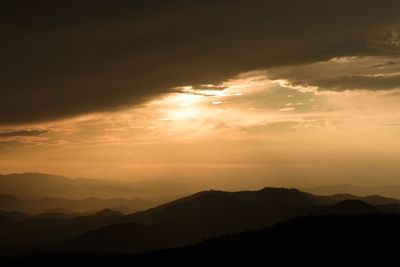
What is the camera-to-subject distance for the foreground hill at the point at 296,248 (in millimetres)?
89438

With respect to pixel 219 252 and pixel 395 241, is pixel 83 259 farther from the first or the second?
pixel 395 241

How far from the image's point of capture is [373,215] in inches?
4685

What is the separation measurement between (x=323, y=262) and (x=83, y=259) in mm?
73648

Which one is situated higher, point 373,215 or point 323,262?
point 373,215

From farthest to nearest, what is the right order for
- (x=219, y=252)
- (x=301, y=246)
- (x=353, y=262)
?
(x=219, y=252) → (x=301, y=246) → (x=353, y=262)

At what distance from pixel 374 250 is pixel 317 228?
1044 inches

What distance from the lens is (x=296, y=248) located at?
99.2 meters

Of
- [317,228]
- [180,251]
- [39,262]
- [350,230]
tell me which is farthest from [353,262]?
[39,262]

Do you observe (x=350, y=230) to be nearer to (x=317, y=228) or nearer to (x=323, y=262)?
(x=317, y=228)

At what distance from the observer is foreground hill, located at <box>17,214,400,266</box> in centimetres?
8944

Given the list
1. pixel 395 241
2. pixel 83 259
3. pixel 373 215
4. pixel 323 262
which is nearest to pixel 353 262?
pixel 323 262

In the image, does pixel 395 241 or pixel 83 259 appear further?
pixel 83 259

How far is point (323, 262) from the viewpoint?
87.2m

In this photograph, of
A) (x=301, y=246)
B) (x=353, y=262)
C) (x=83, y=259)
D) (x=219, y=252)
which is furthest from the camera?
(x=83, y=259)
